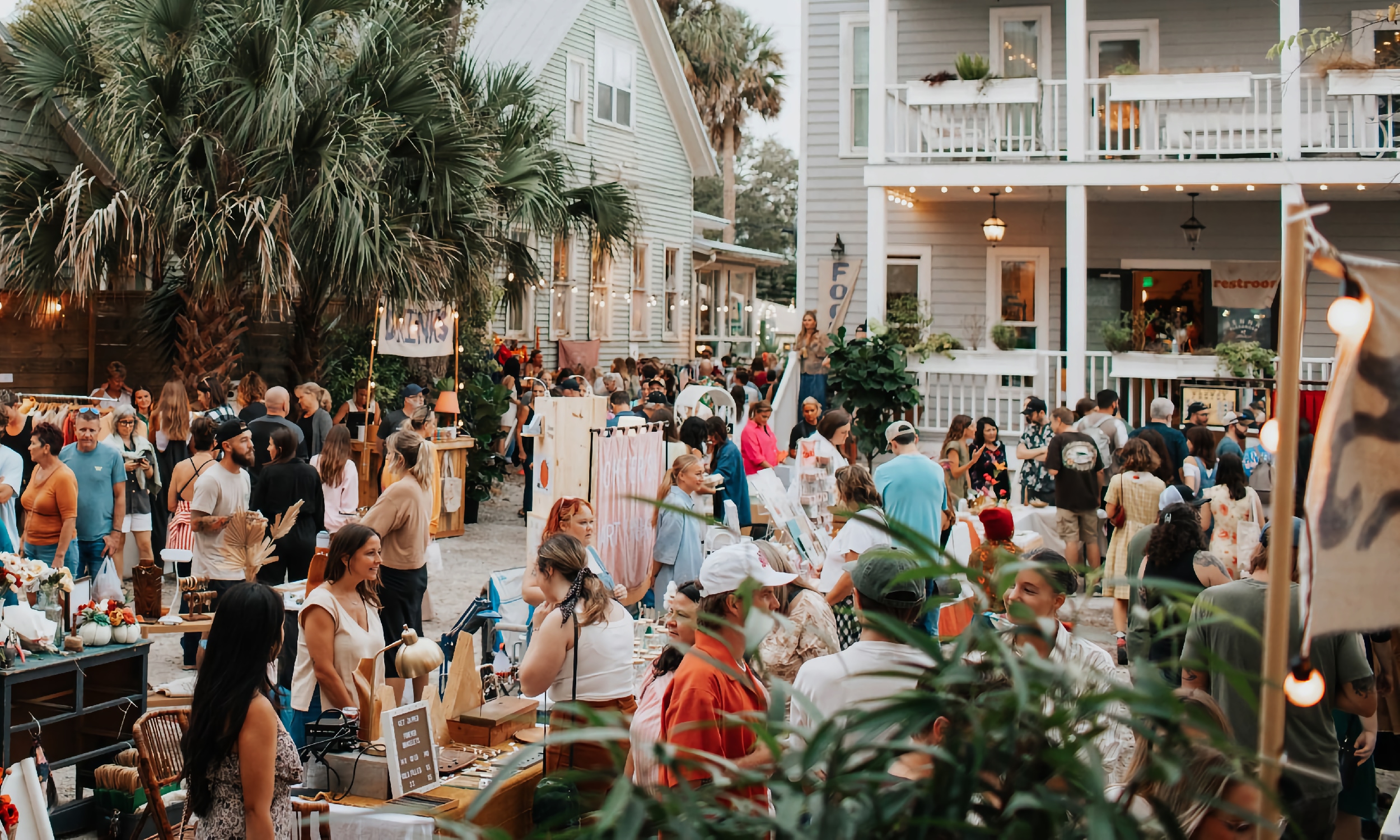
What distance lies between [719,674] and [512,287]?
13.8 meters

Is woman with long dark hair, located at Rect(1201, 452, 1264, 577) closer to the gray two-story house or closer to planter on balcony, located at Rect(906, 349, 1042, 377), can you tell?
the gray two-story house

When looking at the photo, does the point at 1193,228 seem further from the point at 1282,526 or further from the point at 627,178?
the point at 1282,526

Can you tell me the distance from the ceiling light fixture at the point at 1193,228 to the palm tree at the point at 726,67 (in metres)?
21.2

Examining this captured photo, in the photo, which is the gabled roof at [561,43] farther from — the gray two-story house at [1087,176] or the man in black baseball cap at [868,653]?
the man in black baseball cap at [868,653]

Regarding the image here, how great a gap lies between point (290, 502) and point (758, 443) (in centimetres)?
494

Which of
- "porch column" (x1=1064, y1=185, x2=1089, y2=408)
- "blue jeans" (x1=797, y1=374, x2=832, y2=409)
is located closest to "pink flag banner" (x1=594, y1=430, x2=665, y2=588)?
"blue jeans" (x1=797, y1=374, x2=832, y2=409)

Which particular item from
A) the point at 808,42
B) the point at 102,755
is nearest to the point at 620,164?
the point at 808,42

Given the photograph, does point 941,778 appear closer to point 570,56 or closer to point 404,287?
point 404,287

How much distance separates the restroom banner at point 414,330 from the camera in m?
13.5

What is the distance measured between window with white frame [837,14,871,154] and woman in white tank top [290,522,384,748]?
47.4ft

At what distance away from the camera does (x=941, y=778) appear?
1570 mm

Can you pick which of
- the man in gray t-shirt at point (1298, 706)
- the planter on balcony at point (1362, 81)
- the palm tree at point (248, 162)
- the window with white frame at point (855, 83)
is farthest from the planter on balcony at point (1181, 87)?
the man in gray t-shirt at point (1298, 706)

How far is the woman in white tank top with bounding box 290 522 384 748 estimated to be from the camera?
4.98 metres

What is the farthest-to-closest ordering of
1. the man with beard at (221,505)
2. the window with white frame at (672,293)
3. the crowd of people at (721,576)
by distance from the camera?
1. the window with white frame at (672,293)
2. the man with beard at (221,505)
3. the crowd of people at (721,576)
